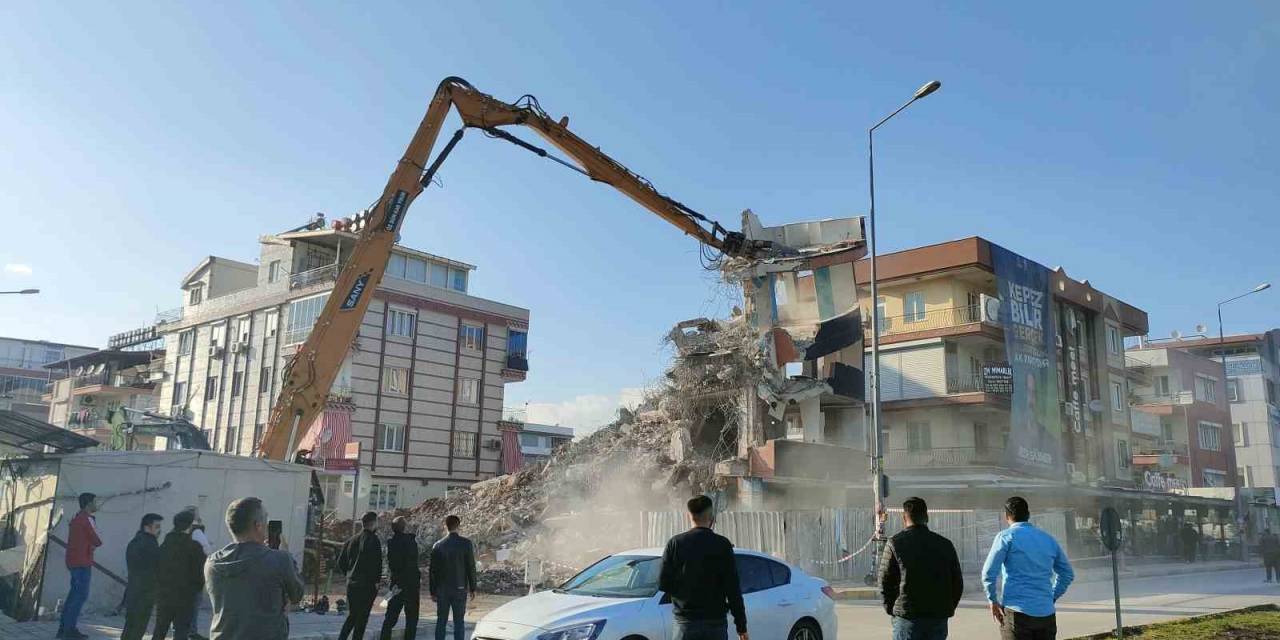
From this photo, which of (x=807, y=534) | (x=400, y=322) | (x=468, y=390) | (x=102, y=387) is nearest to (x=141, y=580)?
(x=807, y=534)

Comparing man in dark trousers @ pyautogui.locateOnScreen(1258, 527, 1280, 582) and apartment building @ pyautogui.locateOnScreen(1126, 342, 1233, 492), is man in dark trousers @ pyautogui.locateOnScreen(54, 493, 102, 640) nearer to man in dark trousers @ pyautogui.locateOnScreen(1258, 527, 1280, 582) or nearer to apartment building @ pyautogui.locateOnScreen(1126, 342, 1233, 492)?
man in dark trousers @ pyautogui.locateOnScreen(1258, 527, 1280, 582)

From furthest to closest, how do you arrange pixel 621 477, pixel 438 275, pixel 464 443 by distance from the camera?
pixel 438 275
pixel 464 443
pixel 621 477

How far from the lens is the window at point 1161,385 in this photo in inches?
2235

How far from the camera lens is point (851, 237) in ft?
87.1

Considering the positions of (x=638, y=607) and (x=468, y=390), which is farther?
(x=468, y=390)

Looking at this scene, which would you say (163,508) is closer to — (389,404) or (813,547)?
(813,547)

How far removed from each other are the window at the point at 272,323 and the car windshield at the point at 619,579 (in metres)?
40.8

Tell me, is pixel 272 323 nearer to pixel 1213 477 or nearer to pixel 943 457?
pixel 943 457

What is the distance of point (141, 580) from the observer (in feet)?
30.5

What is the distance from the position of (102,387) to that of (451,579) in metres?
62.1

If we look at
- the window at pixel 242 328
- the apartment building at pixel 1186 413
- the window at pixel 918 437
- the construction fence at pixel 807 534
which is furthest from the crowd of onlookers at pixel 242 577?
the apartment building at pixel 1186 413

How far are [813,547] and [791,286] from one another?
28.1ft

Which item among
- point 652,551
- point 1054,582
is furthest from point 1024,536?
point 652,551

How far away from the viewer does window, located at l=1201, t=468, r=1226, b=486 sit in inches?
2196
